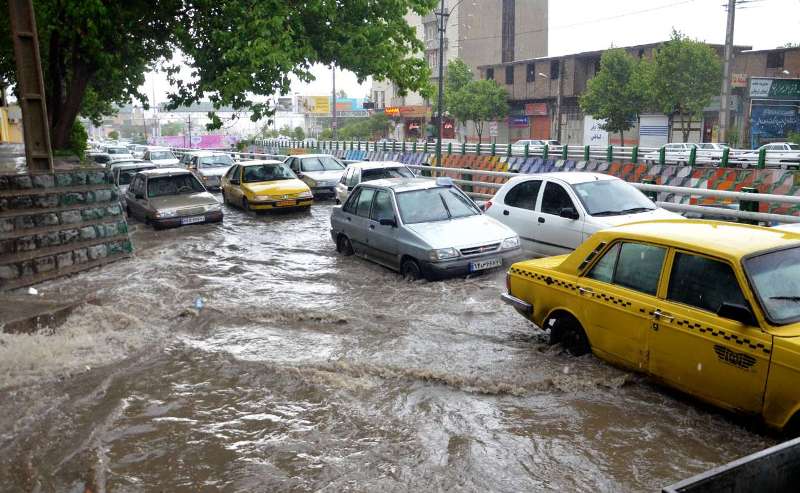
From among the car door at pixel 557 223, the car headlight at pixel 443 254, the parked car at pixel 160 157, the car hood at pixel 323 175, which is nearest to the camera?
the car headlight at pixel 443 254

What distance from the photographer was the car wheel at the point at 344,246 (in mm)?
12367

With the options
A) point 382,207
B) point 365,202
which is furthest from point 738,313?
point 365,202

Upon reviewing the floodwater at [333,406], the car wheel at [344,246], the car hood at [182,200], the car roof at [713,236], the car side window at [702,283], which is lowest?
the floodwater at [333,406]

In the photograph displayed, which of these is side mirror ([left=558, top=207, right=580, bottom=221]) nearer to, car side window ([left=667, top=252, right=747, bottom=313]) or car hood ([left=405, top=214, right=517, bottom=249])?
car hood ([left=405, top=214, right=517, bottom=249])

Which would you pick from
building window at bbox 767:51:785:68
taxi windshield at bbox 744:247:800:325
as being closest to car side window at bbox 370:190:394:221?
taxi windshield at bbox 744:247:800:325

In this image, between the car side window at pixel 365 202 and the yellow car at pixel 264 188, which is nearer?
the car side window at pixel 365 202

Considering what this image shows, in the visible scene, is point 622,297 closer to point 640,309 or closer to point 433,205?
point 640,309

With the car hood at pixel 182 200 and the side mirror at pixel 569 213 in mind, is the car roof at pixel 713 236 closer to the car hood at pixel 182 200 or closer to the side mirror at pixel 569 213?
the side mirror at pixel 569 213

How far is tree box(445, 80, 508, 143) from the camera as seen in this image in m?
58.2

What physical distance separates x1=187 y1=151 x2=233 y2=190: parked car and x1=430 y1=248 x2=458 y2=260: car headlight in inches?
672

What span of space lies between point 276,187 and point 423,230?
904cm

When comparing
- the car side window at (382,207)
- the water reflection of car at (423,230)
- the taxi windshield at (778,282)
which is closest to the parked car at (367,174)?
the water reflection of car at (423,230)

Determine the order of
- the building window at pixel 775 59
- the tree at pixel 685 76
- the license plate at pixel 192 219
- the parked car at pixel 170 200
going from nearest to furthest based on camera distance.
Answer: the parked car at pixel 170 200, the license plate at pixel 192 219, the tree at pixel 685 76, the building window at pixel 775 59

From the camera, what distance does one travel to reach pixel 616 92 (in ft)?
149
